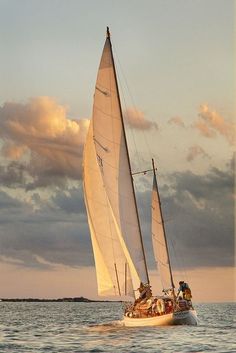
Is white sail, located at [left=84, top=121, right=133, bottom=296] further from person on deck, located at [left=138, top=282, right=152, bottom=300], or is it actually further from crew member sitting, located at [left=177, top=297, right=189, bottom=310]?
crew member sitting, located at [left=177, top=297, right=189, bottom=310]

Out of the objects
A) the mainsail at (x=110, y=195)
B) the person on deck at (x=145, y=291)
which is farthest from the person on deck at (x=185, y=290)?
the mainsail at (x=110, y=195)

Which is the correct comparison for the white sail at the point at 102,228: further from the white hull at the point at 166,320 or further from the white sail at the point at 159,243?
the white sail at the point at 159,243

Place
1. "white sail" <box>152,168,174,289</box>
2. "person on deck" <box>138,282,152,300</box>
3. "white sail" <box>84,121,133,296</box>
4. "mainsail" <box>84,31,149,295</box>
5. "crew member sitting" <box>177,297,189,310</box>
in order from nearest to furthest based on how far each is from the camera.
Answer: "crew member sitting" <box>177,297,189,310</box>
"person on deck" <box>138,282,152,300</box>
"mainsail" <box>84,31,149,295</box>
"white sail" <box>84,121,133,296</box>
"white sail" <box>152,168,174,289</box>

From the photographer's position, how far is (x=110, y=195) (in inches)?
2114

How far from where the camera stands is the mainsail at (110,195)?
176ft

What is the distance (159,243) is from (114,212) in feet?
52.4

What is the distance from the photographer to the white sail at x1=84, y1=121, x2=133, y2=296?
55250 mm

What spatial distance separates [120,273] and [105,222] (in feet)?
13.3

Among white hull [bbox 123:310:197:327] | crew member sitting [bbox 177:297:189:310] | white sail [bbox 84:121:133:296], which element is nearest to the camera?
white hull [bbox 123:310:197:327]

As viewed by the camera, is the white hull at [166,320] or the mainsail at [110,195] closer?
the white hull at [166,320]

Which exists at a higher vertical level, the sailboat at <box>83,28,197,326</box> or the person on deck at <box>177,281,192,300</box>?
the sailboat at <box>83,28,197,326</box>

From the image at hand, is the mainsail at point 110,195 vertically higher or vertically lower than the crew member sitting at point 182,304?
higher

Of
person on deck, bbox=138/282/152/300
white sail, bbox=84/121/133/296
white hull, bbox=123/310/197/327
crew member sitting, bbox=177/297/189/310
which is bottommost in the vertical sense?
white hull, bbox=123/310/197/327

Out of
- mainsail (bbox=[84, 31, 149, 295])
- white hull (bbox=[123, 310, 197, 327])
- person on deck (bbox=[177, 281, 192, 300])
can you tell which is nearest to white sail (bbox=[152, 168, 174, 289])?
mainsail (bbox=[84, 31, 149, 295])
